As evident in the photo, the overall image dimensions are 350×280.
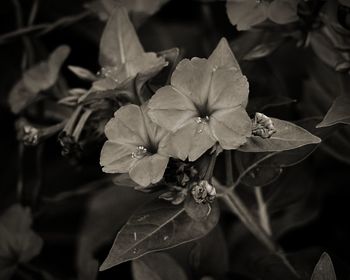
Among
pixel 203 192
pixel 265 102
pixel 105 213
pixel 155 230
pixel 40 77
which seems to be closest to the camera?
pixel 203 192

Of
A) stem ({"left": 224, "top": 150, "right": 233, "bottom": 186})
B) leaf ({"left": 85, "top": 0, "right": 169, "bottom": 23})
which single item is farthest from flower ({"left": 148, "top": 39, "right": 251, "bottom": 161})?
leaf ({"left": 85, "top": 0, "right": 169, "bottom": 23})

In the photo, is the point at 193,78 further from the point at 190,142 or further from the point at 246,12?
the point at 246,12

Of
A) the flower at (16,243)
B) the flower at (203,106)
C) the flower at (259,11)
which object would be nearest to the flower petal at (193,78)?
the flower at (203,106)

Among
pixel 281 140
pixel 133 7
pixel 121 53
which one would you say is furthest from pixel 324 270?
pixel 133 7

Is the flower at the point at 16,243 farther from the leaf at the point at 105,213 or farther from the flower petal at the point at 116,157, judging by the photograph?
the flower petal at the point at 116,157

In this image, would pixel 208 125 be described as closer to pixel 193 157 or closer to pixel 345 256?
pixel 193 157

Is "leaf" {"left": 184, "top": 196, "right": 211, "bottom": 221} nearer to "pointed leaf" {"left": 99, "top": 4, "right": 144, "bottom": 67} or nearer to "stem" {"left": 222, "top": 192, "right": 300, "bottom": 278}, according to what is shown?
"stem" {"left": 222, "top": 192, "right": 300, "bottom": 278}

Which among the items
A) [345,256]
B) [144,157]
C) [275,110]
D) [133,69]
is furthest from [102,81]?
[345,256]
